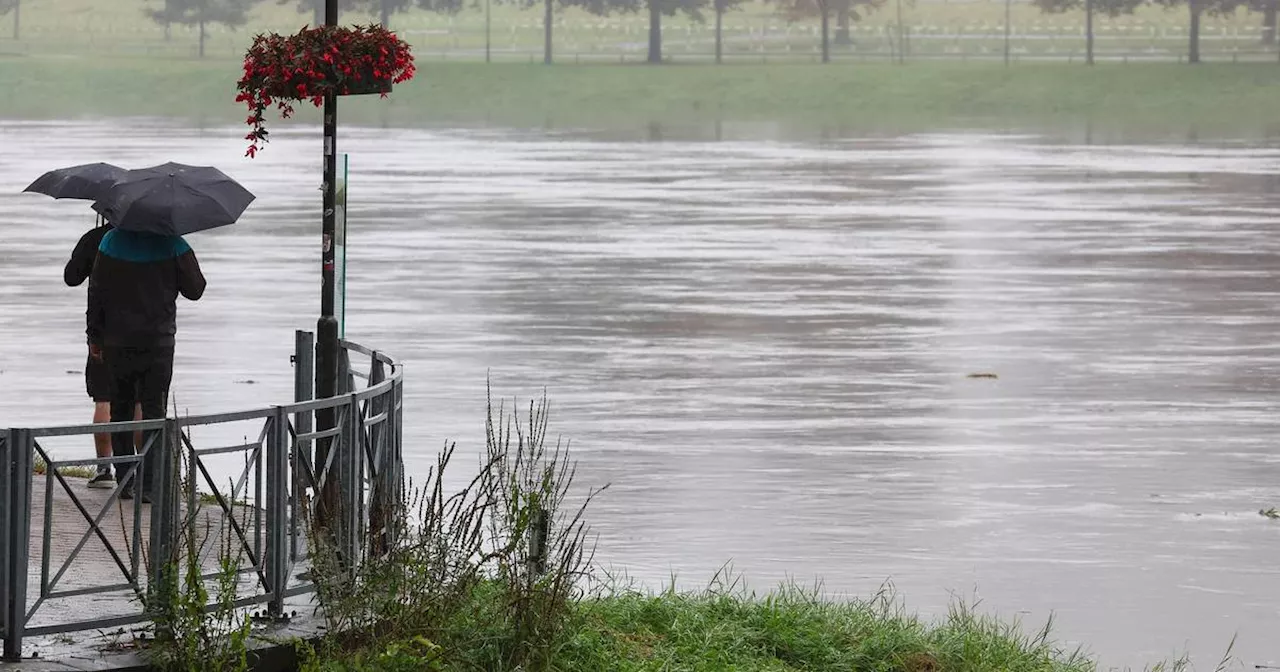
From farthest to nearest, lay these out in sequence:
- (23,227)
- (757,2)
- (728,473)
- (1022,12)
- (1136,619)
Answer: (757,2) → (1022,12) → (23,227) → (728,473) → (1136,619)

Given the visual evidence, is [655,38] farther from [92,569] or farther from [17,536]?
[17,536]

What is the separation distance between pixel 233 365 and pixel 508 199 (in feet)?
65.2

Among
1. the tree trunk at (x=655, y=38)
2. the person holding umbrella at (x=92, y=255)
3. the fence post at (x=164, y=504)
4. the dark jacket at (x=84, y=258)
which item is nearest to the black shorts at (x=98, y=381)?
the person holding umbrella at (x=92, y=255)

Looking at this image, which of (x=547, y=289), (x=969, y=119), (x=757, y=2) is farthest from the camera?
(x=757, y=2)

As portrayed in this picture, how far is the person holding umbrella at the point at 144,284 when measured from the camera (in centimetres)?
1122

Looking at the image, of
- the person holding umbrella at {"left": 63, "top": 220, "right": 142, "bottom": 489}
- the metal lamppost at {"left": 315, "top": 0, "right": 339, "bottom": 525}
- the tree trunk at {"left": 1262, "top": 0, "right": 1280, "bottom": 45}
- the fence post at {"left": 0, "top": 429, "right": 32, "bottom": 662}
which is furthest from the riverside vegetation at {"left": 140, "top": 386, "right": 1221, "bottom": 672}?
the tree trunk at {"left": 1262, "top": 0, "right": 1280, "bottom": 45}

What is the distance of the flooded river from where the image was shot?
12344 mm

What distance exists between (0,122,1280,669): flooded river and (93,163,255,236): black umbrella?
267 cm

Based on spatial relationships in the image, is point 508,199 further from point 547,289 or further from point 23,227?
point 547,289

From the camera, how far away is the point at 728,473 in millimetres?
14633

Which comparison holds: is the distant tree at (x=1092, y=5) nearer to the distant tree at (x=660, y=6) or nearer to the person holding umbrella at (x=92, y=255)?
the distant tree at (x=660, y=6)

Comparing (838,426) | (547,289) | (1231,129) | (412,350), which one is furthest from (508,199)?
(1231,129)

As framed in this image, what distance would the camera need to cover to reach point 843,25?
374ft

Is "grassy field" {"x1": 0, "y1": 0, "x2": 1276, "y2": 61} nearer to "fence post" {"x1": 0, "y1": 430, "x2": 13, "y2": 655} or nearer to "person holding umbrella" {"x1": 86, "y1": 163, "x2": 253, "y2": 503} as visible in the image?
"person holding umbrella" {"x1": 86, "y1": 163, "x2": 253, "y2": 503}
